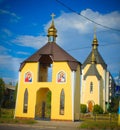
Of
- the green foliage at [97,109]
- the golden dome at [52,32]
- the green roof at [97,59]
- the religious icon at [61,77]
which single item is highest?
the green roof at [97,59]

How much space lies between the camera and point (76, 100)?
2875 centimetres

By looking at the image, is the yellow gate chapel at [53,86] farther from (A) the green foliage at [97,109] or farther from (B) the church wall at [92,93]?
(B) the church wall at [92,93]

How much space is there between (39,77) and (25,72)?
2554 millimetres

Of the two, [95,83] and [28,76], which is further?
[95,83]

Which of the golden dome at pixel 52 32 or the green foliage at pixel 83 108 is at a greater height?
the golden dome at pixel 52 32

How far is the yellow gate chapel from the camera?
1100 inches

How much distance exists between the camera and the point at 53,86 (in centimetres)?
2867

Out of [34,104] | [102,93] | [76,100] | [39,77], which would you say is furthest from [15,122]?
[102,93]

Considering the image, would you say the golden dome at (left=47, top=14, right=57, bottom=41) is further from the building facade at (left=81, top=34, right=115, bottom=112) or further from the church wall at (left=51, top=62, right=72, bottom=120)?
the building facade at (left=81, top=34, right=115, bottom=112)

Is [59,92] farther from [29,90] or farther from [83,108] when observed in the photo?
[83,108]

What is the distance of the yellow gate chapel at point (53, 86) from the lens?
2794 cm

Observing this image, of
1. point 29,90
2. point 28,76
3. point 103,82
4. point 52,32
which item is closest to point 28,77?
point 28,76

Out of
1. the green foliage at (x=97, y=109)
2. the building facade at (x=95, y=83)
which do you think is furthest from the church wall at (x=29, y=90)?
the building facade at (x=95, y=83)

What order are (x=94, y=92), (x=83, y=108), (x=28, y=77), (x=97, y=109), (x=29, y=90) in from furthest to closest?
(x=94, y=92)
(x=97, y=109)
(x=83, y=108)
(x=28, y=77)
(x=29, y=90)
